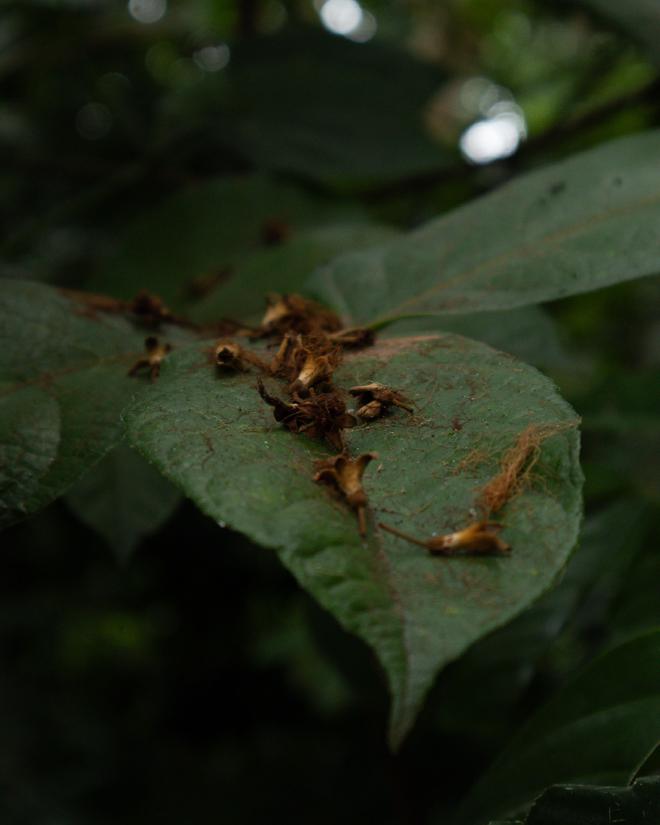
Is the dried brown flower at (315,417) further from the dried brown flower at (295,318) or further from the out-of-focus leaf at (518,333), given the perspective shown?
the out-of-focus leaf at (518,333)

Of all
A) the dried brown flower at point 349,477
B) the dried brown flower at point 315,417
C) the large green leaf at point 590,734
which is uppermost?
the dried brown flower at point 315,417

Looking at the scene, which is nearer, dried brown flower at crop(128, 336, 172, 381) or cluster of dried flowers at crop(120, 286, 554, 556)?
cluster of dried flowers at crop(120, 286, 554, 556)

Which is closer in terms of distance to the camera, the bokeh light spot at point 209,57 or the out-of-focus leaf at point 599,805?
the out-of-focus leaf at point 599,805

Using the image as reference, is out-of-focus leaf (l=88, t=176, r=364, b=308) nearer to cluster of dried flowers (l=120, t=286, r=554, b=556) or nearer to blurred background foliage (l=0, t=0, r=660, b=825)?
blurred background foliage (l=0, t=0, r=660, b=825)

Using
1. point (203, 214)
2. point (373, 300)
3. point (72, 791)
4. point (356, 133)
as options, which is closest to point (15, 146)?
point (203, 214)

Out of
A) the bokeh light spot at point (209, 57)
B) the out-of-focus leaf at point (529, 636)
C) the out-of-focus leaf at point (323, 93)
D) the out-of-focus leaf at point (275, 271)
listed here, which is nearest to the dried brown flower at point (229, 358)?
the out-of-focus leaf at point (275, 271)

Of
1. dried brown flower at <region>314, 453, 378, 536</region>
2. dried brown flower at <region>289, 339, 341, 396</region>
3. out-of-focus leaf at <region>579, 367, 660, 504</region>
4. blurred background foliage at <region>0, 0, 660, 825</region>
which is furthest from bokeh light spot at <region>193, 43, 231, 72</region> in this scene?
dried brown flower at <region>314, 453, 378, 536</region>

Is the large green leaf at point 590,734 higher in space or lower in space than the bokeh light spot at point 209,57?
lower
